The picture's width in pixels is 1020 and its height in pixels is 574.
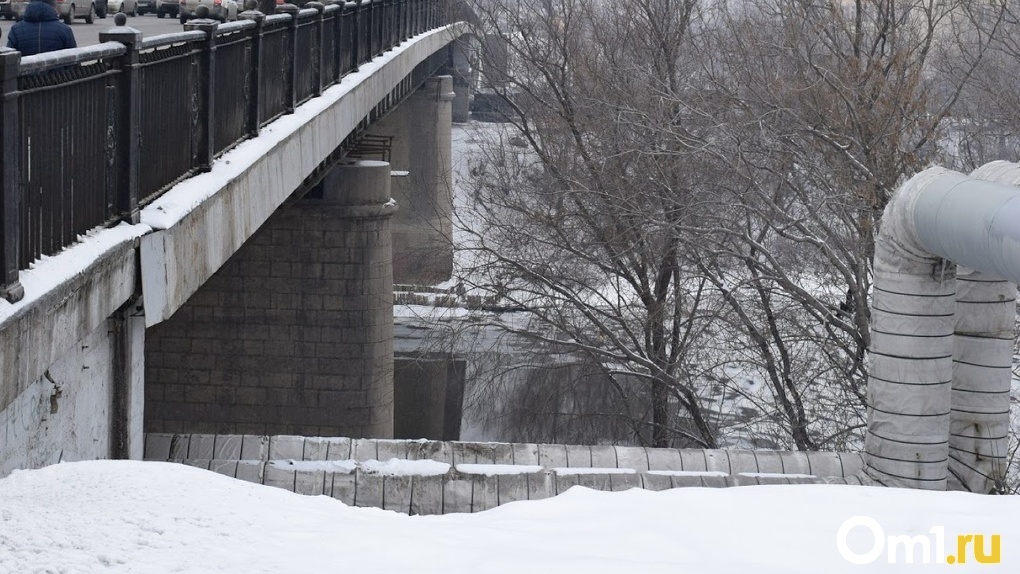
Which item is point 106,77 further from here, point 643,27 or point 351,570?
point 643,27

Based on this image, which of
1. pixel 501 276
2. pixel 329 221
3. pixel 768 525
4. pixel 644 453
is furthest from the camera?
pixel 329 221

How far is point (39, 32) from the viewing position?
319 inches

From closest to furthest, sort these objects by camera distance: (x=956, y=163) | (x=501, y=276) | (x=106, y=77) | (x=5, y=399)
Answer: (x=5, y=399), (x=106, y=77), (x=956, y=163), (x=501, y=276)

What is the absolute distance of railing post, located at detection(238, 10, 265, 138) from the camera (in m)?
9.91

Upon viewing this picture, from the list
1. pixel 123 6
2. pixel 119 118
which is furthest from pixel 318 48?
pixel 123 6

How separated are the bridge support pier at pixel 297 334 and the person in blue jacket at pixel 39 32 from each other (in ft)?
41.9

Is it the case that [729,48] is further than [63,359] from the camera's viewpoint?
Yes

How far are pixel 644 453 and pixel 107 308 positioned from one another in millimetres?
4581

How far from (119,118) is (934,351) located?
6.37 metres

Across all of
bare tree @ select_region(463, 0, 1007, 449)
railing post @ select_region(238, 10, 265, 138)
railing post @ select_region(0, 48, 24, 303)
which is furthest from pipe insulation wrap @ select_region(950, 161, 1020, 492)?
railing post @ select_region(0, 48, 24, 303)

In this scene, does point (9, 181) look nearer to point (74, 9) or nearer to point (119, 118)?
point (119, 118)

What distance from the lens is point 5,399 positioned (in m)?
4.46

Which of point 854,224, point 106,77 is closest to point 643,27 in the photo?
point 854,224

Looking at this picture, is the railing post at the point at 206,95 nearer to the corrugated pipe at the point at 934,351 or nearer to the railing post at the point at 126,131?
the railing post at the point at 126,131
